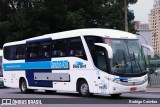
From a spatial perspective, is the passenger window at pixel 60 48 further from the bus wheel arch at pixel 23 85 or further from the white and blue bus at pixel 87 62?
the bus wheel arch at pixel 23 85

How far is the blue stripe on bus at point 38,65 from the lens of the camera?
22391 millimetres

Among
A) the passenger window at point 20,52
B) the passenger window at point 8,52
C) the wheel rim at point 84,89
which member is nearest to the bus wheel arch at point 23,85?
the passenger window at point 20,52

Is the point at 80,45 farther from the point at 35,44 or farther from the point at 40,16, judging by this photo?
the point at 40,16

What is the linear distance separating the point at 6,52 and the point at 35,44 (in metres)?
4.21

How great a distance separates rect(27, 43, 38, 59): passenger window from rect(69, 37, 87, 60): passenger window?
3679 mm

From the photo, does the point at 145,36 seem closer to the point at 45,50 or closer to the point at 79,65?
the point at 45,50

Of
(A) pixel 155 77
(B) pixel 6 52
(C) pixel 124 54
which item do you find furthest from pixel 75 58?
(A) pixel 155 77

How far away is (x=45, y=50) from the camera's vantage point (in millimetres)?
23938

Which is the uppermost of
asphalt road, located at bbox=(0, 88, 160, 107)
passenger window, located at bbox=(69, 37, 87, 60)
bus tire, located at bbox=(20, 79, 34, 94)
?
passenger window, located at bbox=(69, 37, 87, 60)

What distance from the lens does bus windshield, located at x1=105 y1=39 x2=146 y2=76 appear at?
759 inches

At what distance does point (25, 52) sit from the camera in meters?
26.1

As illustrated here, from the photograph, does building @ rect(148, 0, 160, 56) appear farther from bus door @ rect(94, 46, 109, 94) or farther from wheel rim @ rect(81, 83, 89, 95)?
bus door @ rect(94, 46, 109, 94)

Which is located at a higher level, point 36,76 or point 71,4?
point 71,4

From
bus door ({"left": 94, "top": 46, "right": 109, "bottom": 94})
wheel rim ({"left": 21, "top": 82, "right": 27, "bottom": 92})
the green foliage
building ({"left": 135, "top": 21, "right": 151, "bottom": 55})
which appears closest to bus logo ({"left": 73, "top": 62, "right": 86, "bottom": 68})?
bus door ({"left": 94, "top": 46, "right": 109, "bottom": 94})
